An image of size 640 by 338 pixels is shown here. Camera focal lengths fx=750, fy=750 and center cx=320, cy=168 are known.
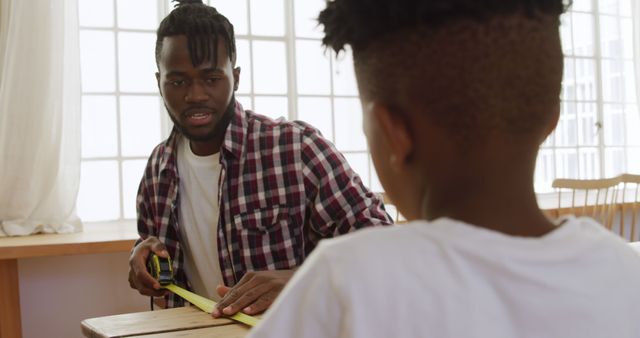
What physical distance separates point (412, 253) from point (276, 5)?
135 inches

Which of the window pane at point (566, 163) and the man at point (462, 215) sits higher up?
the man at point (462, 215)

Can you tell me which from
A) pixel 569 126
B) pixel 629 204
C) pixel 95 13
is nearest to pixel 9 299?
pixel 95 13

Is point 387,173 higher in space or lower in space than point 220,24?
lower

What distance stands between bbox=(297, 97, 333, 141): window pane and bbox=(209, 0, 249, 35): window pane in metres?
0.47

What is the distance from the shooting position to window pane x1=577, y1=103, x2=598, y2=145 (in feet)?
15.7

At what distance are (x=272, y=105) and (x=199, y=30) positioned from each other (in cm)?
219

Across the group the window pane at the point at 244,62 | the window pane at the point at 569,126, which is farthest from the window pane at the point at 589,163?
the window pane at the point at 244,62

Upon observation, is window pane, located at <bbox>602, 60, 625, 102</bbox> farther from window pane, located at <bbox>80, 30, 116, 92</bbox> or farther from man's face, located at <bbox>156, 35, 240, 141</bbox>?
man's face, located at <bbox>156, 35, 240, 141</bbox>

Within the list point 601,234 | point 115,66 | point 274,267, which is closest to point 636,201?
point 115,66

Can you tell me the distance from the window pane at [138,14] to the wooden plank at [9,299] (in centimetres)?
122

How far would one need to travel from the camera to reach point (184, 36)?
1575 mm

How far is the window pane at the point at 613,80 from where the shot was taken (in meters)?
4.89

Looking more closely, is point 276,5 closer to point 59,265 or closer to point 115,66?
point 115,66

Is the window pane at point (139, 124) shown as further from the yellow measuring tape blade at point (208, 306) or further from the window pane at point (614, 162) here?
the window pane at point (614, 162)
